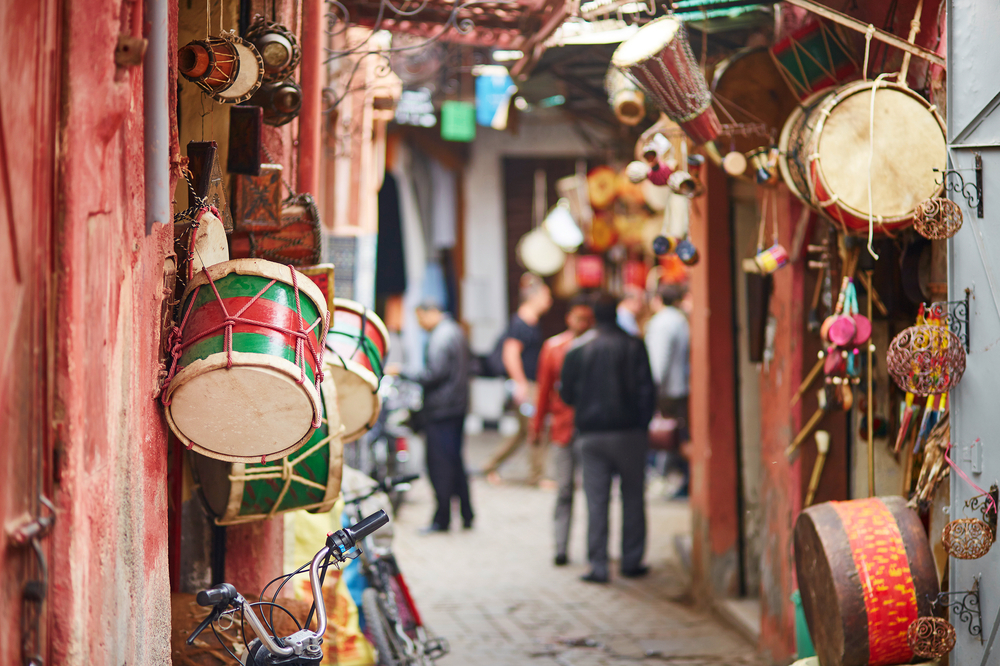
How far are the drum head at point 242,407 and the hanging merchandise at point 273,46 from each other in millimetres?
1440

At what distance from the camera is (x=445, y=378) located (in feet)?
29.8

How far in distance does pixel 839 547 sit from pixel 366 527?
6.00 ft

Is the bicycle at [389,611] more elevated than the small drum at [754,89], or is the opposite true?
the small drum at [754,89]

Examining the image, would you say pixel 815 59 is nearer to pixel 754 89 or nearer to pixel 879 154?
pixel 754 89

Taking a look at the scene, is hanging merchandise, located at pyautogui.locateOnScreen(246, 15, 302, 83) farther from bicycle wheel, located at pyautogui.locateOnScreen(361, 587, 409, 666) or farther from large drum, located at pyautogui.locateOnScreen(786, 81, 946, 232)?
bicycle wheel, located at pyautogui.locateOnScreen(361, 587, 409, 666)

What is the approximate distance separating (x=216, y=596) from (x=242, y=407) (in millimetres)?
577

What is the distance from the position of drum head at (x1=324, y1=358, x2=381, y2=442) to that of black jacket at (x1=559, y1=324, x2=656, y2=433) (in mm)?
3614

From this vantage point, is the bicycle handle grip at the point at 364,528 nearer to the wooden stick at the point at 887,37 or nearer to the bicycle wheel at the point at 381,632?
the bicycle wheel at the point at 381,632

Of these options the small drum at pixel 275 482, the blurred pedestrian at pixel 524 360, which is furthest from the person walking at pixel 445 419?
the small drum at pixel 275 482

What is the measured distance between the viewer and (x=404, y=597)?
504cm

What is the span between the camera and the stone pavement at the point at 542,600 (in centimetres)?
583

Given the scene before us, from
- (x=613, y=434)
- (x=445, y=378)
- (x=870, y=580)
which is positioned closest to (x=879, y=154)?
(x=870, y=580)

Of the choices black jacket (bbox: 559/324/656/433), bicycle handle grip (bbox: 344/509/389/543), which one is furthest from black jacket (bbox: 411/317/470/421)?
bicycle handle grip (bbox: 344/509/389/543)

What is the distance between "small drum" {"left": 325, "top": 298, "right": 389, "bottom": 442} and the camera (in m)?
4.04
